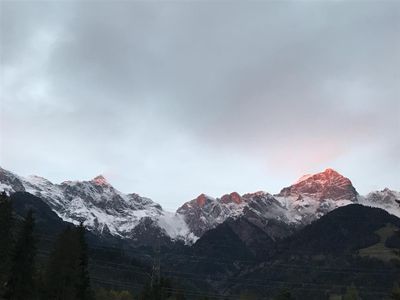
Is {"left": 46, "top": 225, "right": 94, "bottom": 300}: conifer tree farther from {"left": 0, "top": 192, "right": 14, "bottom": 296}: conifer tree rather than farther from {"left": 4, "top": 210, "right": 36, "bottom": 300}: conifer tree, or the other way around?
{"left": 0, "top": 192, "right": 14, "bottom": 296}: conifer tree

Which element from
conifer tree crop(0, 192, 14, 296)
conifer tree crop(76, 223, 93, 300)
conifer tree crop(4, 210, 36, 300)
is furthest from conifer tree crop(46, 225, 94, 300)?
conifer tree crop(0, 192, 14, 296)

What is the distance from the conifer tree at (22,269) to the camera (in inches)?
3169

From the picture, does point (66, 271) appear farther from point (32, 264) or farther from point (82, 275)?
point (82, 275)

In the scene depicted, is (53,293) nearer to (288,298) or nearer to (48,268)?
(48,268)

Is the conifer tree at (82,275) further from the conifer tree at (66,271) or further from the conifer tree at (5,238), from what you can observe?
the conifer tree at (5,238)

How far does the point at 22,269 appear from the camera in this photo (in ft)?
270

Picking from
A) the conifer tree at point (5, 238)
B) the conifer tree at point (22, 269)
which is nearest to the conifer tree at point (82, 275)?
the conifer tree at point (22, 269)

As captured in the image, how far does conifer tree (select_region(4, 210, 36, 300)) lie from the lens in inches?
3169

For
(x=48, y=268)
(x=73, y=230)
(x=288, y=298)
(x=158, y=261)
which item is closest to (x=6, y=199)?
(x=48, y=268)

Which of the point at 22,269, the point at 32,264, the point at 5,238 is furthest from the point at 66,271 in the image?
the point at 5,238

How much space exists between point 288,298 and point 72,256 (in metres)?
96.2

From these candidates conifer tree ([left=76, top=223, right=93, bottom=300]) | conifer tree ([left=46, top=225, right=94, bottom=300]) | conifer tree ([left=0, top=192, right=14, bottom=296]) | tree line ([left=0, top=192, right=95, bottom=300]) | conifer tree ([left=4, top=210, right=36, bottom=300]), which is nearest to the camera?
conifer tree ([left=0, top=192, right=14, bottom=296])

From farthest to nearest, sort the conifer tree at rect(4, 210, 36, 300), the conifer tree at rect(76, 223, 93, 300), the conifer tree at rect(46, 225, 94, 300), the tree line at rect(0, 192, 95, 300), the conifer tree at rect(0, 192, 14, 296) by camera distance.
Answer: the conifer tree at rect(76, 223, 93, 300), the conifer tree at rect(46, 225, 94, 300), the conifer tree at rect(4, 210, 36, 300), the tree line at rect(0, 192, 95, 300), the conifer tree at rect(0, 192, 14, 296)

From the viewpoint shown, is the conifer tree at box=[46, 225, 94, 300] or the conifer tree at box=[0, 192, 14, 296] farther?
the conifer tree at box=[46, 225, 94, 300]
